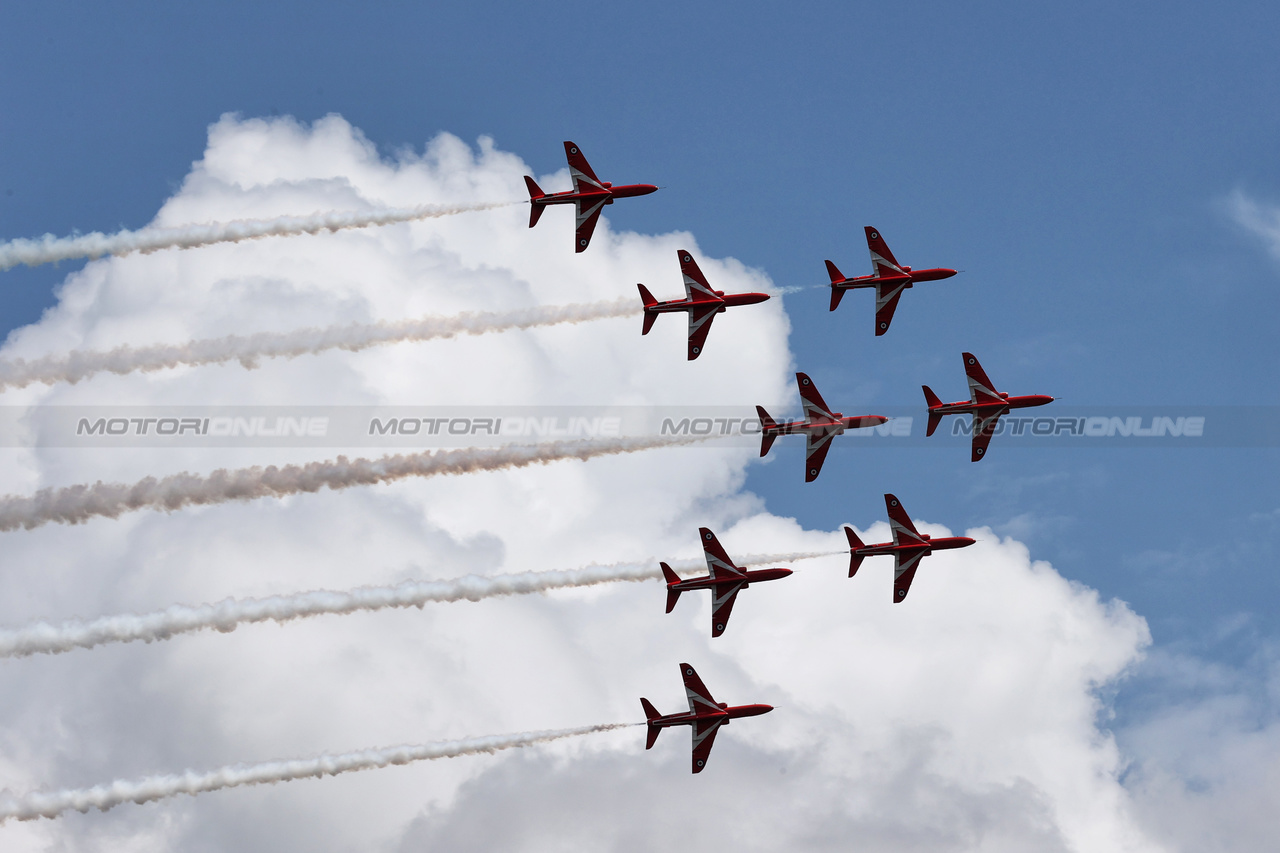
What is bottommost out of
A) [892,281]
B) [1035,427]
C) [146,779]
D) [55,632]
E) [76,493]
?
[146,779]

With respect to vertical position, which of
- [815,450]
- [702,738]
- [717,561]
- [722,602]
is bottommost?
[702,738]

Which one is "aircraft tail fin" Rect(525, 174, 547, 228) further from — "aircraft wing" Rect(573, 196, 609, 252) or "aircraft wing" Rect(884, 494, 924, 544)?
"aircraft wing" Rect(884, 494, 924, 544)

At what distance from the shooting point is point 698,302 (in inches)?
3952

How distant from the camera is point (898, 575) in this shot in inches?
4195

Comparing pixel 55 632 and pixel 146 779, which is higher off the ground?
pixel 55 632

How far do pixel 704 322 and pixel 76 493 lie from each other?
3844 centimetres

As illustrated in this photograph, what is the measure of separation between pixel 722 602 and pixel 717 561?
2596mm

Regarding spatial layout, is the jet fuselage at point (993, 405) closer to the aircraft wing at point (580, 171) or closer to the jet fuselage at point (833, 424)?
the jet fuselage at point (833, 424)

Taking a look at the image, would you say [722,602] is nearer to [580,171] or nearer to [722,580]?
[722,580]

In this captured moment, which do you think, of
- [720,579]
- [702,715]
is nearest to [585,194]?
[720,579]

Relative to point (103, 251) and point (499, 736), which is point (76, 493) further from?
point (499, 736)

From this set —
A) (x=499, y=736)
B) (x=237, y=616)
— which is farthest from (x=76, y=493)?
(x=499, y=736)

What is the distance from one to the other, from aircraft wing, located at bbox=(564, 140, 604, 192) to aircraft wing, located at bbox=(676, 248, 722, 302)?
267 inches

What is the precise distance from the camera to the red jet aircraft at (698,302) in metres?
100
